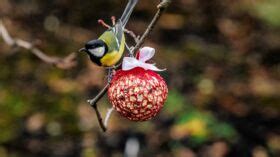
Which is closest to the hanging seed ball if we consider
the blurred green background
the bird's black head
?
the bird's black head

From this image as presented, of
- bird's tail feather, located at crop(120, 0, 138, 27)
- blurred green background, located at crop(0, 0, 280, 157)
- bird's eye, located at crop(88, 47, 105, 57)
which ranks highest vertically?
bird's tail feather, located at crop(120, 0, 138, 27)

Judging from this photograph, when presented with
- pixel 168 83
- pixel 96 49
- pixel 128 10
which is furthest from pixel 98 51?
pixel 168 83

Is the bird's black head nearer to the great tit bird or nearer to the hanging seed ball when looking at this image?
the great tit bird

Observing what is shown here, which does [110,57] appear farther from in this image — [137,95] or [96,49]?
[137,95]

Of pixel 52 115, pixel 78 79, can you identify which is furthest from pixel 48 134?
pixel 78 79

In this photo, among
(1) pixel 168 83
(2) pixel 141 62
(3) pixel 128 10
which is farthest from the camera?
(1) pixel 168 83

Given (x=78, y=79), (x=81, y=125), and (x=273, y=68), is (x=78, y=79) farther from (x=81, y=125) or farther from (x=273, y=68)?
(x=273, y=68)
